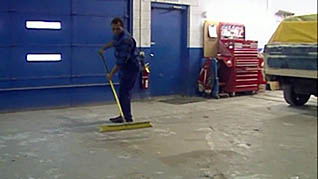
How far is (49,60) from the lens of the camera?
21.6 ft

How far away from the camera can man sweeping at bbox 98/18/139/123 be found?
5.05 meters

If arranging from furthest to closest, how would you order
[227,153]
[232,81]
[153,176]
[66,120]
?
1. [232,81]
2. [66,120]
3. [227,153]
4. [153,176]

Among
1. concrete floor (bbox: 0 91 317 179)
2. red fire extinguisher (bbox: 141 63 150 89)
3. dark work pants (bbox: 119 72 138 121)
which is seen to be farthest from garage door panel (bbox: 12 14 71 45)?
dark work pants (bbox: 119 72 138 121)

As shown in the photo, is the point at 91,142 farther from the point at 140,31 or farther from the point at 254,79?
the point at 254,79

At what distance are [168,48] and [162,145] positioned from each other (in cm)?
391

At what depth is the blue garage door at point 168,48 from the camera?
7852 mm

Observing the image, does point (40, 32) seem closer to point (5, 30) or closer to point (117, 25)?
point (5, 30)

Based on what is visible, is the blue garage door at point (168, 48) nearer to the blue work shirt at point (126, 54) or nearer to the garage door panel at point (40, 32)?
the garage door panel at point (40, 32)

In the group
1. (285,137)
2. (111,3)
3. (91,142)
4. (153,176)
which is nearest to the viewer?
(153,176)

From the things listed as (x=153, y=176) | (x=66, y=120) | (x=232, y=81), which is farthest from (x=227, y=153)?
(x=232, y=81)

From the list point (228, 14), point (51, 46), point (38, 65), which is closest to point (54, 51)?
point (51, 46)

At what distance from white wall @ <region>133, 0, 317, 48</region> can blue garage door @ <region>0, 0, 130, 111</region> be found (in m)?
0.45

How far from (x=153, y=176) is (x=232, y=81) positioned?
5.17m

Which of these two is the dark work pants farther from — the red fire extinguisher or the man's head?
the red fire extinguisher
